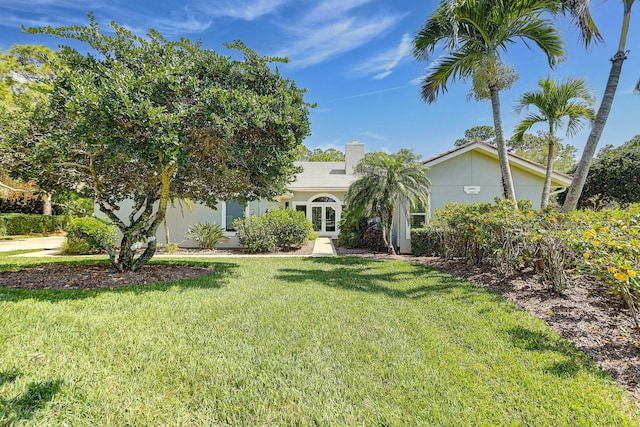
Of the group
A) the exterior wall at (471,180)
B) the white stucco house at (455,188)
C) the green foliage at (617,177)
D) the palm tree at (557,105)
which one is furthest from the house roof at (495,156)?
the green foliage at (617,177)

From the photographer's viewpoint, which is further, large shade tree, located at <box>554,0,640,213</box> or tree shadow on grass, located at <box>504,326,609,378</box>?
large shade tree, located at <box>554,0,640,213</box>

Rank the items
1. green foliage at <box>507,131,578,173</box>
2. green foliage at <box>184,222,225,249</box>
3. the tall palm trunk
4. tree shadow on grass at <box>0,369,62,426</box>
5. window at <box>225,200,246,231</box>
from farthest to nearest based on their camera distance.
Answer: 1. green foliage at <box>507,131,578,173</box>
2. window at <box>225,200,246,231</box>
3. green foliage at <box>184,222,225,249</box>
4. the tall palm trunk
5. tree shadow on grass at <box>0,369,62,426</box>

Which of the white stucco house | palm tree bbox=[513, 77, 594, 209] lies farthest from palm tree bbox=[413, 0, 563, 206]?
the white stucco house

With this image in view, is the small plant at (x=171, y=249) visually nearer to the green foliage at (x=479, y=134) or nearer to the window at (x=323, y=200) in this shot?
the window at (x=323, y=200)

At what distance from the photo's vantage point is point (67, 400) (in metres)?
2.77

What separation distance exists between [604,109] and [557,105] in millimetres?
3034

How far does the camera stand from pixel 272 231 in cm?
1450

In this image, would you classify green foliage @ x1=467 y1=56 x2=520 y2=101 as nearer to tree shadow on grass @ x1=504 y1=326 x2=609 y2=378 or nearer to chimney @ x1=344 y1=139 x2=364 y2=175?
tree shadow on grass @ x1=504 y1=326 x2=609 y2=378

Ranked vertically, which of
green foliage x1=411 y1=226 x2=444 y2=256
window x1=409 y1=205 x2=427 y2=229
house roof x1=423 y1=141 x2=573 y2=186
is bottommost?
green foliage x1=411 y1=226 x2=444 y2=256

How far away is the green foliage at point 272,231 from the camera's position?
46.3ft

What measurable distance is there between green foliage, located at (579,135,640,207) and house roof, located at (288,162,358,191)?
1692cm

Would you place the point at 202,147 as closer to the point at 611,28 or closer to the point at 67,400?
the point at 67,400

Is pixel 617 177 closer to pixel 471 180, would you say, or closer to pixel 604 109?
pixel 471 180

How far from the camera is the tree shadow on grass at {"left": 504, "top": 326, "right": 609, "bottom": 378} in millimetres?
3463
